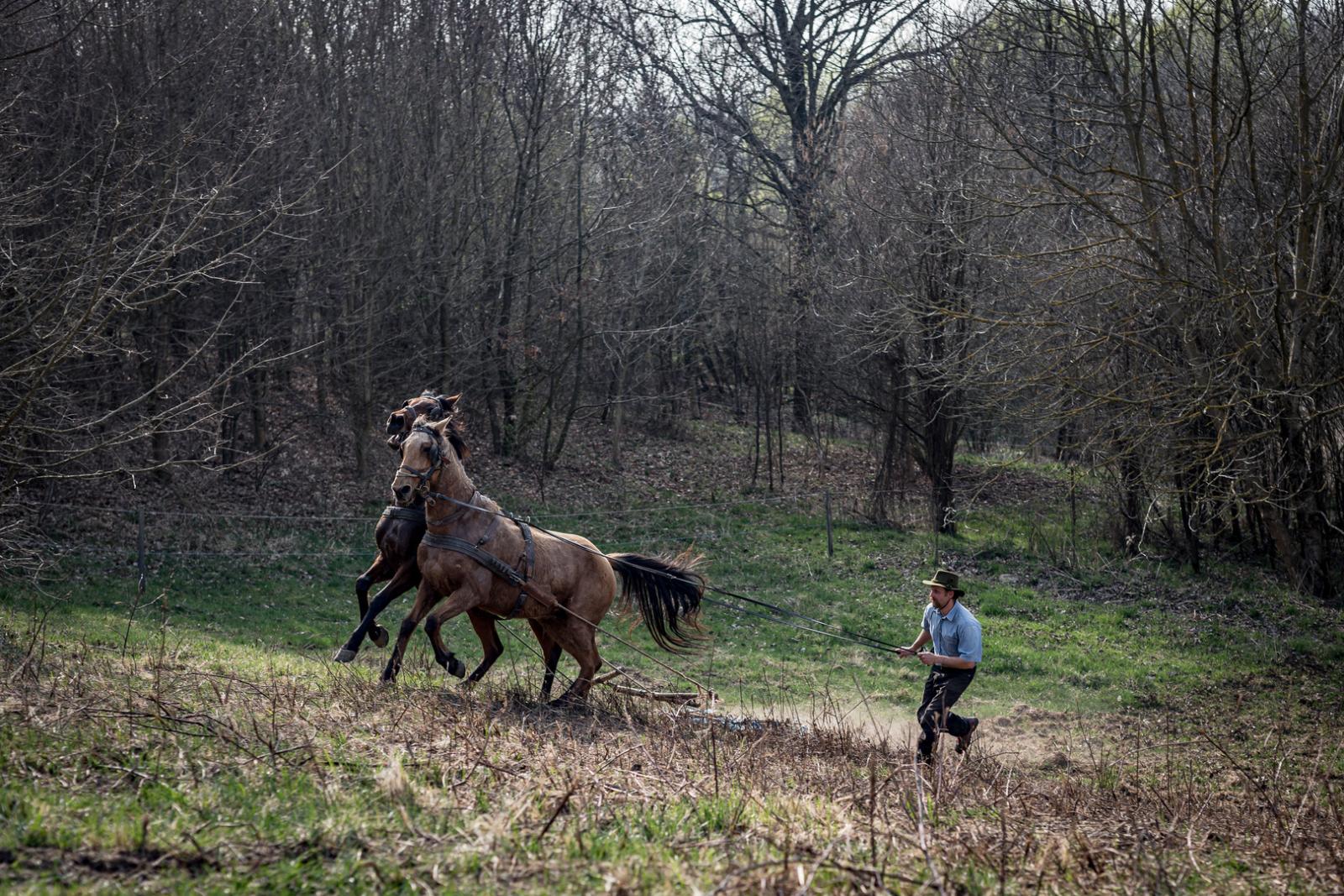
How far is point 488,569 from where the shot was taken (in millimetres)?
8625

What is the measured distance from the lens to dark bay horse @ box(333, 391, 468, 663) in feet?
28.7

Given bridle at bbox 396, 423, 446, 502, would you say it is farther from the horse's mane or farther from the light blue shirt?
the light blue shirt

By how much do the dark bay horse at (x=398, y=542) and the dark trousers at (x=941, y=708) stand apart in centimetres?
421

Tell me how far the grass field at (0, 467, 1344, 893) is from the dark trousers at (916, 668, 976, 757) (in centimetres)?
23

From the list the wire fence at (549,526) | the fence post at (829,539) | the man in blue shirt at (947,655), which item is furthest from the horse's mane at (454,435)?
the fence post at (829,539)

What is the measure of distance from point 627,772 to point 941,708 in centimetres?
322

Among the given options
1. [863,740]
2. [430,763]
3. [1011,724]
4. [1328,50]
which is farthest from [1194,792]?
[1328,50]

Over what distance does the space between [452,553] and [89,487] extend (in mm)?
10947

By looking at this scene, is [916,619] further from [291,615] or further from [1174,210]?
[291,615]

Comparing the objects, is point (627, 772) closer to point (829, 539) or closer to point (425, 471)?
point (425, 471)

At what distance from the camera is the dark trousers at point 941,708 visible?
792 centimetres

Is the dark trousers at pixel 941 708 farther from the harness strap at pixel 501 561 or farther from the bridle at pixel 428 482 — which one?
the bridle at pixel 428 482

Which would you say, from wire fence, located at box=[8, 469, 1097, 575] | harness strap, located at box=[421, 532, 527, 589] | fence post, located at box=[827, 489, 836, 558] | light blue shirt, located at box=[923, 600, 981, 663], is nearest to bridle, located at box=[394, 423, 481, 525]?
harness strap, located at box=[421, 532, 527, 589]

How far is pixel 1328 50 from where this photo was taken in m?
11.7
